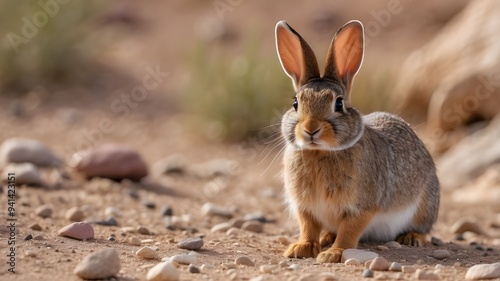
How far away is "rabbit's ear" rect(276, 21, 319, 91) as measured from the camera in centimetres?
529

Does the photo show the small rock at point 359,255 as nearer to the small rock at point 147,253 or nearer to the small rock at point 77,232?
the small rock at point 147,253

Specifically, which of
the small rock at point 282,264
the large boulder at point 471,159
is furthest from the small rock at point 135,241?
the large boulder at point 471,159

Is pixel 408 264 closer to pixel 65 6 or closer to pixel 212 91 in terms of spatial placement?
pixel 212 91

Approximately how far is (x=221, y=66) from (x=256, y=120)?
1.18 m

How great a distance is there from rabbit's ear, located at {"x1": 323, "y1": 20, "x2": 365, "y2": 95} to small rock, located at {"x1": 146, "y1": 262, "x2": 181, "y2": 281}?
188 centimetres

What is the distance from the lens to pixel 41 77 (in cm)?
1270

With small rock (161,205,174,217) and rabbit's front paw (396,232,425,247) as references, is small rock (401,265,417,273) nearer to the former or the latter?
rabbit's front paw (396,232,425,247)

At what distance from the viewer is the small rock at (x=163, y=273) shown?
162 inches

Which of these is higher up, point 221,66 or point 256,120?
point 221,66

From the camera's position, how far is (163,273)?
4.11 metres

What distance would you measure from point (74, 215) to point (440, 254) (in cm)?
284

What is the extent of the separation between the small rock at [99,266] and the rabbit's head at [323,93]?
1.37 m

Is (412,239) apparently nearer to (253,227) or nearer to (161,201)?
(253,227)

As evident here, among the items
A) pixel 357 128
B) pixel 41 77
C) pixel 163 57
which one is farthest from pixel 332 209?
pixel 163 57
